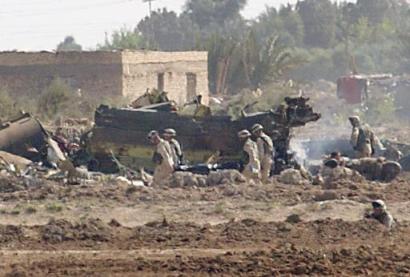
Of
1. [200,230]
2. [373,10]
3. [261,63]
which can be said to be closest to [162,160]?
[200,230]

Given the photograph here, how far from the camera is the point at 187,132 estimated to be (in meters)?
27.8

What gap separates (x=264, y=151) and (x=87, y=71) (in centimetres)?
2090

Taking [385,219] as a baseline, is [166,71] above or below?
below

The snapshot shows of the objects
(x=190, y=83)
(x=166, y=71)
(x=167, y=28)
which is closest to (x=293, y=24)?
(x=167, y=28)

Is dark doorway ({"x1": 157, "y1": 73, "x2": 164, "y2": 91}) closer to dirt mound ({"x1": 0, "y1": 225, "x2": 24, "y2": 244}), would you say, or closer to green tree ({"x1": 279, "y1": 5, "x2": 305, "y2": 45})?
dirt mound ({"x1": 0, "y1": 225, "x2": 24, "y2": 244})

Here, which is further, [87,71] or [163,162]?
[87,71]

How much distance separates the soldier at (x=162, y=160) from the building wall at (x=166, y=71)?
19685 millimetres

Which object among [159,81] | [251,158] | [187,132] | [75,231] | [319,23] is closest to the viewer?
[75,231]

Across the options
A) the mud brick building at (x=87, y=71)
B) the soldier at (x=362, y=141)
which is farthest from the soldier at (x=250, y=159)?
the mud brick building at (x=87, y=71)

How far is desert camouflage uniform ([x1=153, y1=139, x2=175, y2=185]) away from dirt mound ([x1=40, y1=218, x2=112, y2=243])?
18.5 feet

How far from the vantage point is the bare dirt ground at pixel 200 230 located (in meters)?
14.9

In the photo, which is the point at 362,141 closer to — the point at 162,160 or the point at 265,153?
the point at 265,153

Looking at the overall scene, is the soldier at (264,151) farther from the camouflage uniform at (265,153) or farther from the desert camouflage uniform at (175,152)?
the desert camouflage uniform at (175,152)

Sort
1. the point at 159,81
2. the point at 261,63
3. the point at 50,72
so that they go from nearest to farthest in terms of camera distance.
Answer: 1. the point at 50,72
2. the point at 159,81
3. the point at 261,63
